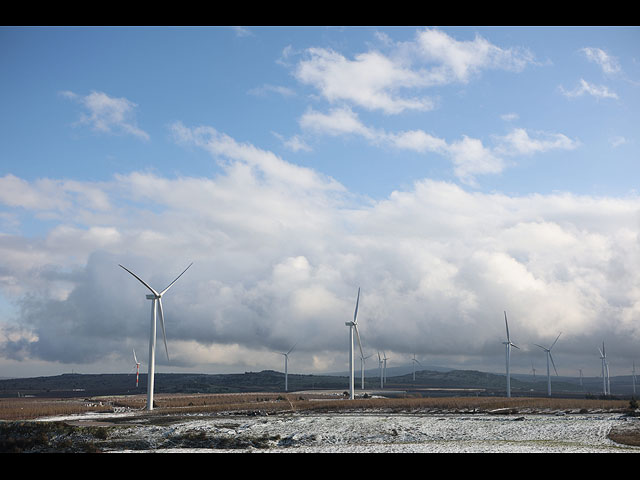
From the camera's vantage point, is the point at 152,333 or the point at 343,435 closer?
the point at 343,435

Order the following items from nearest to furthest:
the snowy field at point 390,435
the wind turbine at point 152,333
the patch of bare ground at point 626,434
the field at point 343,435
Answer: the snowy field at point 390,435 < the patch of bare ground at point 626,434 < the field at point 343,435 < the wind turbine at point 152,333

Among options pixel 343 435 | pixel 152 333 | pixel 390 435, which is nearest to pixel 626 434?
pixel 390 435

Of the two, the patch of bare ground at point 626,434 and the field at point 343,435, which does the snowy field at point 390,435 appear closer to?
the field at point 343,435

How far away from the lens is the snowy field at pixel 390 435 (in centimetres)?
3816

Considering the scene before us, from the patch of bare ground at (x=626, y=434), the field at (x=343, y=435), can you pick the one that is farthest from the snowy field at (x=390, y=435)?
the patch of bare ground at (x=626, y=434)

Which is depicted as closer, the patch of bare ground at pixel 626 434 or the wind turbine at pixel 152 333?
the patch of bare ground at pixel 626 434

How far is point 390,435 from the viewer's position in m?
44.9

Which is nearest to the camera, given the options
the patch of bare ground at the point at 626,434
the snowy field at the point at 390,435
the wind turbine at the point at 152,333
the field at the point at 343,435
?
the snowy field at the point at 390,435

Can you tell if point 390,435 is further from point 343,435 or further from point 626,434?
point 626,434

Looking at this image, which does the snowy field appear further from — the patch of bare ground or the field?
the patch of bare ground

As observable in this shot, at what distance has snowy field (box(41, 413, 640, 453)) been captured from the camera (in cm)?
3816

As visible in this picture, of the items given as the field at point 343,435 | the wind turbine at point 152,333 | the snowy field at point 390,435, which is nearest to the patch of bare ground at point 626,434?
the field at point 343,435

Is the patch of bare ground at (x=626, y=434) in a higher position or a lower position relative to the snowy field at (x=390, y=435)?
higher
